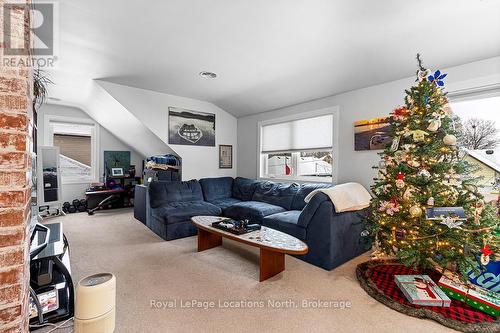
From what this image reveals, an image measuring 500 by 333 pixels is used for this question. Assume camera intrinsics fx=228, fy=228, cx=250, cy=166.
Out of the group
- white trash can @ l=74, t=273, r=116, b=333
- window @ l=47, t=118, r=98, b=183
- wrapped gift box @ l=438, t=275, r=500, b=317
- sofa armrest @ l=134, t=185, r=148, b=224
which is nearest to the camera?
white trash can @ l=74, t=273, r=116, b=333

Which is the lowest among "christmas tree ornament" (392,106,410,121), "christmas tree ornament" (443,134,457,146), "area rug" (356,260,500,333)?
"area rug" (356,260,500,333)

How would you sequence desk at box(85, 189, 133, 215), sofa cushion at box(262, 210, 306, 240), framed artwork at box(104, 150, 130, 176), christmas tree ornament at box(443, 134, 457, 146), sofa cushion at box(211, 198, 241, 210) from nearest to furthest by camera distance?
Result: christmas tree ornament at box(443, 134, 457, 146), sofa cushion at box(262, 210, 306, 240), sofa cushion at box(211, 198, 241, 210), desk at box(85, 189, 133, 215), framed artwork at box(104, 150, 130, 176)

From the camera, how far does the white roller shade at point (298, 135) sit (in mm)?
3932

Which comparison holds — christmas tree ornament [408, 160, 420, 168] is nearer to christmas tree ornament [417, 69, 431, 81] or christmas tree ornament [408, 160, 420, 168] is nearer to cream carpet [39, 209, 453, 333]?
christmas tree ornament [417, 69, 431, 81]

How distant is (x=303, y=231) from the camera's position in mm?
2756

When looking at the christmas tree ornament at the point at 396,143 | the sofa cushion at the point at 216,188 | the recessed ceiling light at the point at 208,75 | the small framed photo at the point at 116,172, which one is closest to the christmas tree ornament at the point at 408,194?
the christmas tree ornament at the point at 396,143

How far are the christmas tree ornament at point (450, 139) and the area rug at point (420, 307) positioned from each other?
1.36 meters

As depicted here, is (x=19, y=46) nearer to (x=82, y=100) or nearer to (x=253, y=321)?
(x=253, y=321)

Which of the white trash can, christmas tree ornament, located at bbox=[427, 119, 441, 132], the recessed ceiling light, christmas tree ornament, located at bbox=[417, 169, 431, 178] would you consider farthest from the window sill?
the white trash can

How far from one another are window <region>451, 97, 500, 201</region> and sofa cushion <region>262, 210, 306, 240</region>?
197 cm

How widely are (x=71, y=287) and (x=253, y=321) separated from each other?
1.42 m

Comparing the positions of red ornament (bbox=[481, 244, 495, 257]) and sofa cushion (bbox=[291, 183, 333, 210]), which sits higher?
sofa cushion (bbox=[291, 183, 333, 210])

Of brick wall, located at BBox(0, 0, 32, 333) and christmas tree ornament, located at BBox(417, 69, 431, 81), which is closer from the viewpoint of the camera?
brick wall, located at BBox(0, 0, 32, 333)

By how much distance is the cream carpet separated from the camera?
5.52ft
